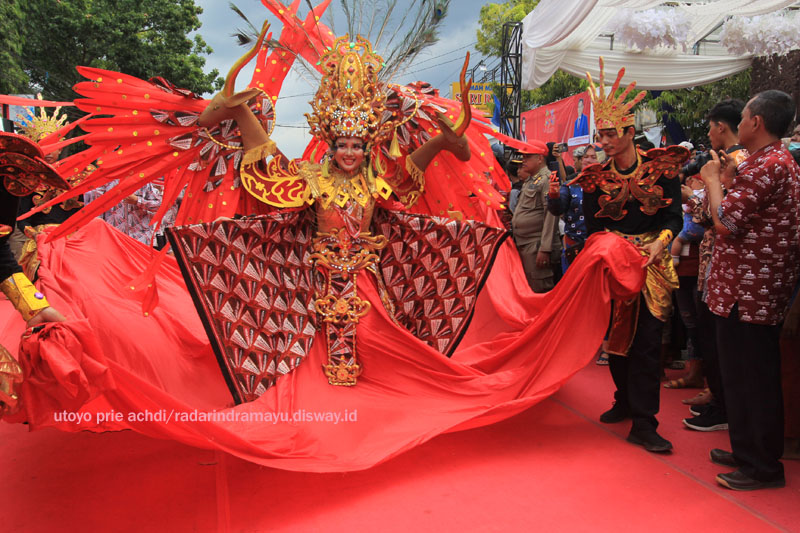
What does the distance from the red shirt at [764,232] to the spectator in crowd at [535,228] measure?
257cm

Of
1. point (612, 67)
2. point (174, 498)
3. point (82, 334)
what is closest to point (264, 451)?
point (174, 498)

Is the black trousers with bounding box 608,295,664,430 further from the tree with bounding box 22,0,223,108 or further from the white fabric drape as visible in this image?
the tree with bounding box 22,0,223,108

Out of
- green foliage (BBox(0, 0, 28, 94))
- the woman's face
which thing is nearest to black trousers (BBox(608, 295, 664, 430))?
the woman's face

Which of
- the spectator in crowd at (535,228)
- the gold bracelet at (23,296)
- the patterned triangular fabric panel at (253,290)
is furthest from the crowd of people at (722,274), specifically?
the gold bracelet at (23,296)

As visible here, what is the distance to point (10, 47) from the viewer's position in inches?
523

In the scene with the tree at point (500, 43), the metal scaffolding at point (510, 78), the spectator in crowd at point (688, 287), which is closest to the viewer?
the spectator in crowd at point (688, 287)

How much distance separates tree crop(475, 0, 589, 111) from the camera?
18.9m

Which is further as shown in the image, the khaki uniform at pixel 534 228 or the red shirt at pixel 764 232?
the khaki uniform at pixel 534 228

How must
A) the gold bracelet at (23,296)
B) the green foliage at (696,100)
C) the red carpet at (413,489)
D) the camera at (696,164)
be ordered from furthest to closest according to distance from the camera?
the green foliage at (696,100)
the camera at (696,164)
the red carpet at (413,489)
the gold bracelet at (23,296)

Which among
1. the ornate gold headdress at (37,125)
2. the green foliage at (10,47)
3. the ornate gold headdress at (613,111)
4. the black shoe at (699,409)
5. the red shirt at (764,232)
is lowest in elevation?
the black shoe at (699,409)

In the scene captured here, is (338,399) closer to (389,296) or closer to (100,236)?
(389,296)

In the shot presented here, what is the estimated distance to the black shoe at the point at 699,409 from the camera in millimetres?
3451

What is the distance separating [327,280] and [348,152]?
0.75 meters

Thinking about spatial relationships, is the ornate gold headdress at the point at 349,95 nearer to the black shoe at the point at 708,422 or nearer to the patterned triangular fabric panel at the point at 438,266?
the patterned triangular fabric panel at the point at 438,266
